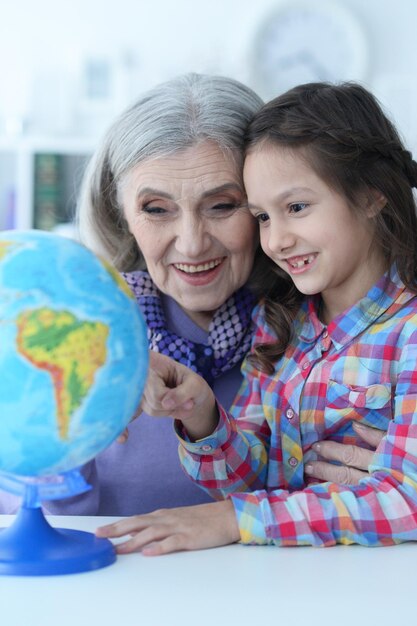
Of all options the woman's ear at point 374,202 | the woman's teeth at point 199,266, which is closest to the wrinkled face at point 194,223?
the woman's teeth at point 199,266

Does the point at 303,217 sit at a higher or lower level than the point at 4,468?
higher

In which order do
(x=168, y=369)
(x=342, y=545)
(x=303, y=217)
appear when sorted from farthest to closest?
(x=303, y=217) → (x=168, y=369) → (x=342, y=545)

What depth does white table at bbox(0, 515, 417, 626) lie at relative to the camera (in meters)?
0.99

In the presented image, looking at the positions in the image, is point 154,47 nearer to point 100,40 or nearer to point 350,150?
point 100,40

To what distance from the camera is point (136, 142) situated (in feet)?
5.98

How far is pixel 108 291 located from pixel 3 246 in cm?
13

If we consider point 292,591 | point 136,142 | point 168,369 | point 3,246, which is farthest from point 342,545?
point 136,142

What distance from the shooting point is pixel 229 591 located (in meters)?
1.08

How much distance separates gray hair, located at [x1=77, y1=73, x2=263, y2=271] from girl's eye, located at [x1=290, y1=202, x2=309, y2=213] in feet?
0.66

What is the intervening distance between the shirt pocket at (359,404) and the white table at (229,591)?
348 millimetres

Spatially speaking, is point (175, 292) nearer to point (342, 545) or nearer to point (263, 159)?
point (263, 159)

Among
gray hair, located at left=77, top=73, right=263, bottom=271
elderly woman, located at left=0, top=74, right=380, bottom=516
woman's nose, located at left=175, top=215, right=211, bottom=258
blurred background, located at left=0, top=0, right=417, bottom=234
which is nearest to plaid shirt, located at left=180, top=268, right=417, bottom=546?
elderly woman, located at left=0, top=74, right=380, bottom=516

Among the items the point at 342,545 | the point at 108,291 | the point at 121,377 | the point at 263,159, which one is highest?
the point at 263,159

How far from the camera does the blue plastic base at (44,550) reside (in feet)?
3.71
